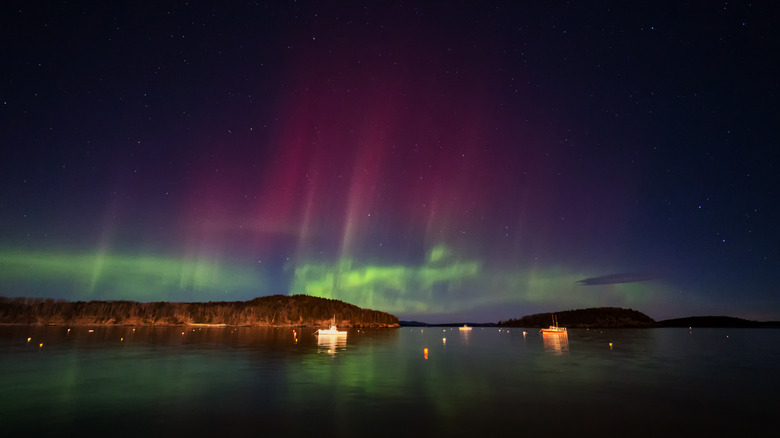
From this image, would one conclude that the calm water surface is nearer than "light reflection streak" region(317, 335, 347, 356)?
Yes

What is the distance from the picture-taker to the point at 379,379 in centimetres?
4416

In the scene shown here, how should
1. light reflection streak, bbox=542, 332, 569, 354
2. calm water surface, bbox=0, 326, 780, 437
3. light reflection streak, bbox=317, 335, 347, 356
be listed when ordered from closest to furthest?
calm water surface, bbox=0, 326, 780, 437
light reflection streak, bbox=317, 335, 347, 356
light reflection streak, bbox=542, 332, 569, 354

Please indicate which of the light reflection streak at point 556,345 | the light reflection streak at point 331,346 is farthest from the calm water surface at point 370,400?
the light reflection streak at point 556,345

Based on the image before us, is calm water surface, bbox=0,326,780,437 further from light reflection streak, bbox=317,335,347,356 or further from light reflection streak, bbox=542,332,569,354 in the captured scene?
light reflection streak, bbox=542,332,569,354

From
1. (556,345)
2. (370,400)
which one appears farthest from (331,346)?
(370,400)

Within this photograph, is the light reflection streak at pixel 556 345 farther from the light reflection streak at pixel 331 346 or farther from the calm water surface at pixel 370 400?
the light reflection streak at pixel 331 346

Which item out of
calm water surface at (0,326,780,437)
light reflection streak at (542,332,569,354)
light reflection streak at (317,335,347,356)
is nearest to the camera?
calm water surface at (0,326,780,437)

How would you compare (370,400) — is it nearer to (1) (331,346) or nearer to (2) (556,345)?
(1) (331,346)

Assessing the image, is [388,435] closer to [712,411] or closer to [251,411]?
[251,411]

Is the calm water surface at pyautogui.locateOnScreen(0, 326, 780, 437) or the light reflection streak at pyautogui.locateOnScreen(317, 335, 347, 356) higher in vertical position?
the calm water surface at pyautogui.locateOnScreen(0, 326, 780, 437)

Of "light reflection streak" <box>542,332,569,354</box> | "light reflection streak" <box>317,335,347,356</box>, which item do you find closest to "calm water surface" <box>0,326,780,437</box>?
"light reflection streak" <box>317,335,347,356</box>

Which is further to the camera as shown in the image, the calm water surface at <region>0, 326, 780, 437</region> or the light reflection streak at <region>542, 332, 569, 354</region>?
the light reflection streak at <region>542, 332, 569, 354</region>

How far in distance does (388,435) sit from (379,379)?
2223 cm

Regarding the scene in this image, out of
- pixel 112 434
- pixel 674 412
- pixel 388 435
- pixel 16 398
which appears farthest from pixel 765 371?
pixel 16 398
